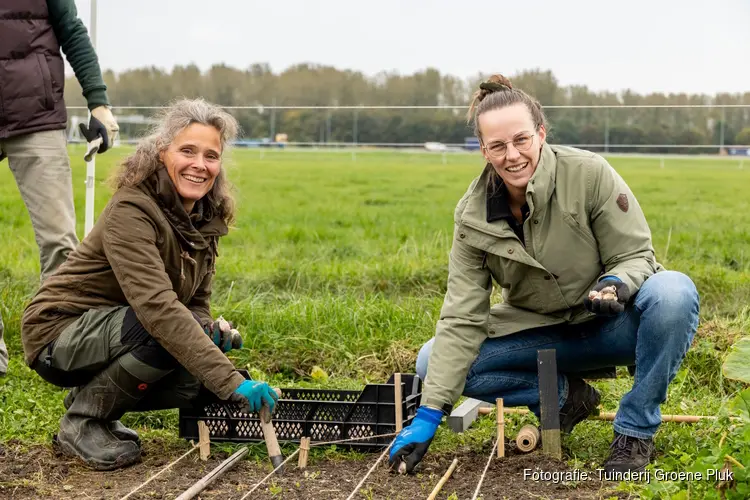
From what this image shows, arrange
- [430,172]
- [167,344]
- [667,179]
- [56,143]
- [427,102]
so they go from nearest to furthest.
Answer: [167,344] < [56,143] < [427,102] < [667,179] < [430,172]

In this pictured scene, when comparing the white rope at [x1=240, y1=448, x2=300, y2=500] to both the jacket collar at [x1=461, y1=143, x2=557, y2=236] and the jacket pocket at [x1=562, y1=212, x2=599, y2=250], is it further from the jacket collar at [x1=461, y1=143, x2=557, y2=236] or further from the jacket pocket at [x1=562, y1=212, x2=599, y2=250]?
the jacket pocket at [x1=562, y1=212, x2=599, y2=250]

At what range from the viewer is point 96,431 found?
3.51m

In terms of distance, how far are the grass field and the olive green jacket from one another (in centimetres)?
50

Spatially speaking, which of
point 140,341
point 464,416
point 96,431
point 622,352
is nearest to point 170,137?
point 140,341

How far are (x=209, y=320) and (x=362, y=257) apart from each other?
10.2 feet

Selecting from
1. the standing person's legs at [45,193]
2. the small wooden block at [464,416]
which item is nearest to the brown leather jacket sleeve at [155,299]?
the small wooden block at [464,416]

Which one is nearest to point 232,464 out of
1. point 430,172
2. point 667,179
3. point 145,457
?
point 145,457

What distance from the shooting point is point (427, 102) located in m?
8.63

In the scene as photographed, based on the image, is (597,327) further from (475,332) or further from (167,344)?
(167,344)

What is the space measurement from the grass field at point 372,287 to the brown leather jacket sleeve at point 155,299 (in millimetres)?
522

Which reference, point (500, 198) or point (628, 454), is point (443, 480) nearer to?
point (628, 454)

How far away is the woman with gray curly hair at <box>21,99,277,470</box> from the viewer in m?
3.23

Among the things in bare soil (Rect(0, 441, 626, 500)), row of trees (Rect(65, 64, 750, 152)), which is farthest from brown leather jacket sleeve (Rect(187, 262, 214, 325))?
row of trees (Rect(65, 64, 750, 152))

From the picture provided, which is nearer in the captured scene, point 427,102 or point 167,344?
point 167,344
